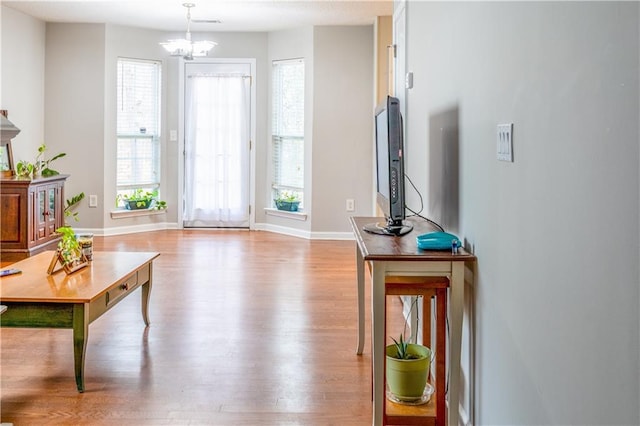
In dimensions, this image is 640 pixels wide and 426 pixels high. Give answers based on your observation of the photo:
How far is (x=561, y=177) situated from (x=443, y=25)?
155cm

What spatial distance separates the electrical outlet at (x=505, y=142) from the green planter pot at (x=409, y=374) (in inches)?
42.3

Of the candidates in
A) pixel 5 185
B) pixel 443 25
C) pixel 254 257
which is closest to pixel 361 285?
pixel 443 25

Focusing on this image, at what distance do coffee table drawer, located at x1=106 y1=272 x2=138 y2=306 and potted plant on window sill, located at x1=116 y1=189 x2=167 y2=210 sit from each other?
15.0ft

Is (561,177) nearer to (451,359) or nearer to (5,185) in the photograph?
(451,359)

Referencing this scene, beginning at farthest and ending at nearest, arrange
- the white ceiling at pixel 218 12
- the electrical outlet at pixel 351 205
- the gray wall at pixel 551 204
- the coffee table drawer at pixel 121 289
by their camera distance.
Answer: the electrical outlet at pixel 351 205, the white ceiling at pixel 218 12, the coffee table drawer at pixel 121 289, the gray wall at pixel 551 204

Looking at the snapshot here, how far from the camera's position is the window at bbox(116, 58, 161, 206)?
790 centimetres

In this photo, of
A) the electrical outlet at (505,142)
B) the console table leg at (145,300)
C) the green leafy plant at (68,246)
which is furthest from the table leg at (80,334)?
the electrical outlet at (505,142)

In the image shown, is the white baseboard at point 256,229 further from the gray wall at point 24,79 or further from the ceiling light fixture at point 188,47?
the ceiling light fixture at point 188,47

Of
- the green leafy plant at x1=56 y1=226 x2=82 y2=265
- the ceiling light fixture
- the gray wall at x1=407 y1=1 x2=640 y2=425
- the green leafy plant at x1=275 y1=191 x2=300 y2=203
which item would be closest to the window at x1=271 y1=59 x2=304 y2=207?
the green leafy plant at x1=275 y1=191 x2=300 y2=203

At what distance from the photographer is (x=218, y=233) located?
313 inches

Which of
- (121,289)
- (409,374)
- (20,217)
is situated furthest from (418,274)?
(20,217)

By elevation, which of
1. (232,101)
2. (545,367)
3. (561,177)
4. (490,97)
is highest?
(232,101)

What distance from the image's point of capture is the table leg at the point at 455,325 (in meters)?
2.20

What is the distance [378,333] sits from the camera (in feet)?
7.38
